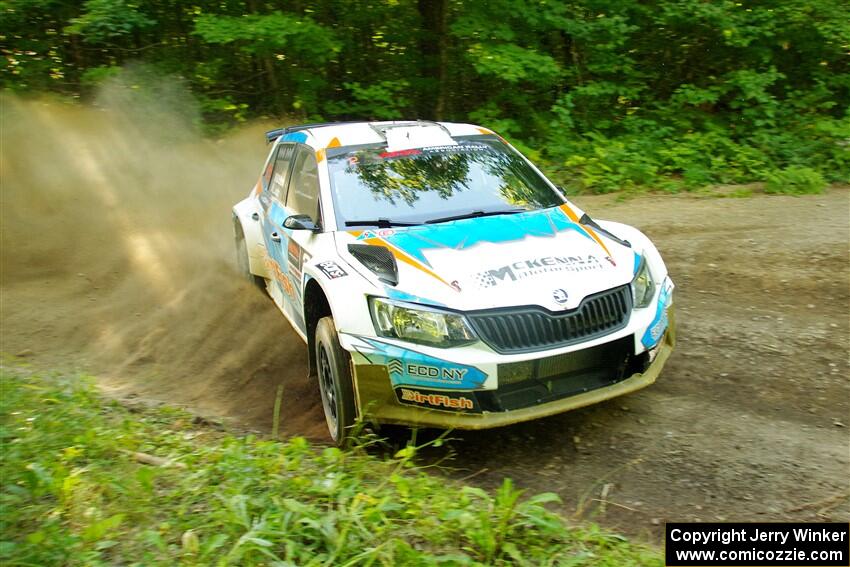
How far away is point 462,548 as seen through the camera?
122 inches

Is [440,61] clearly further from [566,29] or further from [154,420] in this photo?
[154,420]

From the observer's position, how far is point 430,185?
5219 mm

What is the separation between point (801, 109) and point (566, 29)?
3.68m

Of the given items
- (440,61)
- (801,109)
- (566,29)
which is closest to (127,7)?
(440,61)

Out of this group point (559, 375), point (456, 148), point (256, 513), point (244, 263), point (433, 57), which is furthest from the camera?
point (433, 57)

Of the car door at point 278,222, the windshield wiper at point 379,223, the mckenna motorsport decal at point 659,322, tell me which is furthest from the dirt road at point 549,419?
the windshield wiper at point 379,223

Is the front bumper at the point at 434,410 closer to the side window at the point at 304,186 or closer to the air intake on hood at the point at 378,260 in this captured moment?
the air intake on hood at the point at 378,260

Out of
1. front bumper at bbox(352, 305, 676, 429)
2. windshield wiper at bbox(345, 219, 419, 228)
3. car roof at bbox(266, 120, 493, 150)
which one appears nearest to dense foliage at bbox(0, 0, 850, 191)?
car roof at bbox(266, 120, 493, 150)

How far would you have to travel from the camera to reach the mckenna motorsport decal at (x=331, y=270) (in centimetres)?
443

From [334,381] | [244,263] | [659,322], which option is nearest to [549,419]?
[659,322]

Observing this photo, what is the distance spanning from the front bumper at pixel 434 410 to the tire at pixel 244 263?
10.0 ft

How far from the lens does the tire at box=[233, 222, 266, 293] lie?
7005 mm

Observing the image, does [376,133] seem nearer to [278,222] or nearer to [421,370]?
[278,222]

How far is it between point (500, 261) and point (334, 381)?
1182mm
